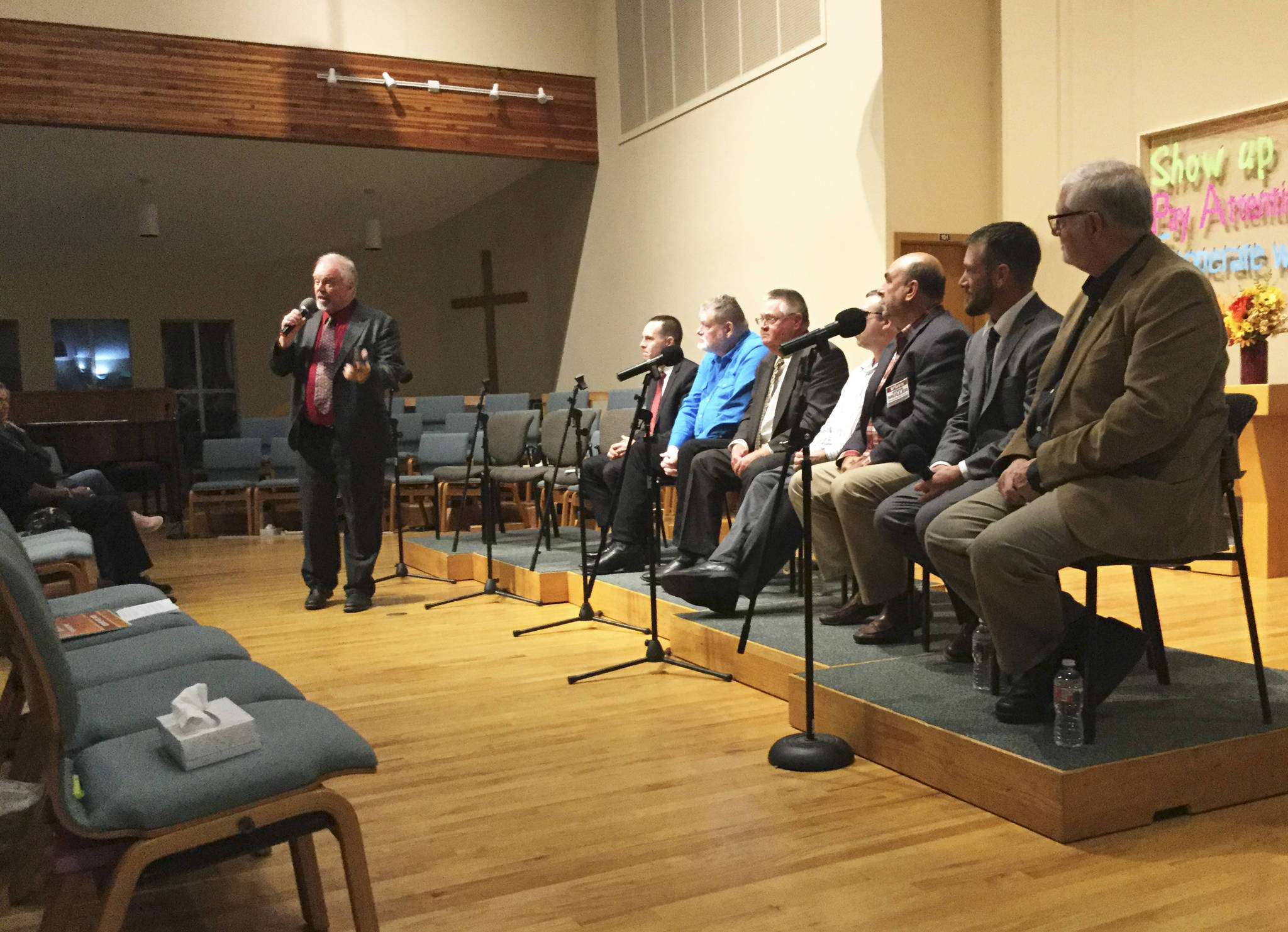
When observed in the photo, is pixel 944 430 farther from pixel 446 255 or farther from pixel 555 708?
pixel 446 255

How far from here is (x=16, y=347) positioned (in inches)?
504

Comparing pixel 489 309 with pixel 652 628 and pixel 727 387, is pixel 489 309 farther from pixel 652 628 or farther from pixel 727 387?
pixel 652 628

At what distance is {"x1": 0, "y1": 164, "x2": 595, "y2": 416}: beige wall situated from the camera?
11812mm

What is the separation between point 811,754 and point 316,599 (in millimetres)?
3186

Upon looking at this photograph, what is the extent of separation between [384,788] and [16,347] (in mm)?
12180

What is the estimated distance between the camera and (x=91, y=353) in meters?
13.3

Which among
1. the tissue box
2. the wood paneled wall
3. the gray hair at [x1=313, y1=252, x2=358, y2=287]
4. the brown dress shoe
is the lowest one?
the brown dress shoe

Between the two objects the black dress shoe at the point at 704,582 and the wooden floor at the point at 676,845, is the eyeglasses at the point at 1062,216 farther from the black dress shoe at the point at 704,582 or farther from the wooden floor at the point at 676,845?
the black dress shoe at the point at 704,582


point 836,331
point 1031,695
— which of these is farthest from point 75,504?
point 1031,695

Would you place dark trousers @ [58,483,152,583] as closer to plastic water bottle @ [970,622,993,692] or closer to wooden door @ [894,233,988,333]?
plastic water bottle @ [970,622,993,692]

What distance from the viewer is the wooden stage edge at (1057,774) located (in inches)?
86.4

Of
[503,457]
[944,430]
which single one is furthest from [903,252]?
[944,430]

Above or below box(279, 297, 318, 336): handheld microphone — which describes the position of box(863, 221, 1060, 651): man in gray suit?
below

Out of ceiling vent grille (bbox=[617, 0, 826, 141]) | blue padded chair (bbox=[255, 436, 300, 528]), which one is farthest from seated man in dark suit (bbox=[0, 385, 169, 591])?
ceiling vent grille (bbox=[617, 0, 826, 141])
